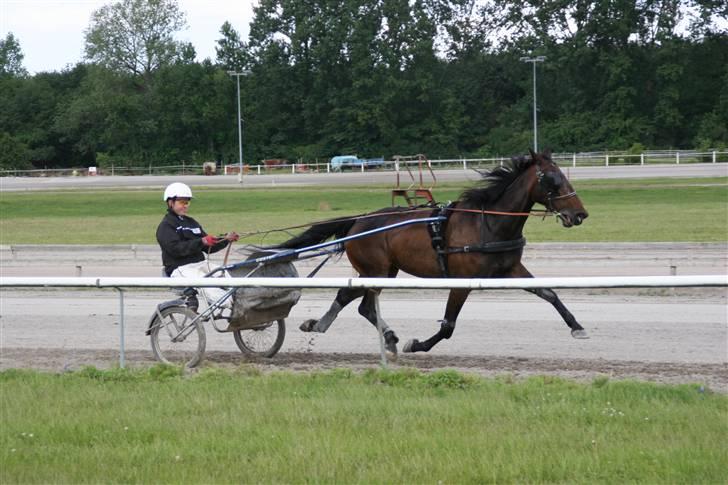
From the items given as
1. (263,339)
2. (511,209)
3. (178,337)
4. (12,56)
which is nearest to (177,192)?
(178,337)

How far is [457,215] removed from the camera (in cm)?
870

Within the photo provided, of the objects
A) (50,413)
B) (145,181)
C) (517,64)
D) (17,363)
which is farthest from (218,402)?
(517,64)

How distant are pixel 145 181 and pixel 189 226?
44.9 m

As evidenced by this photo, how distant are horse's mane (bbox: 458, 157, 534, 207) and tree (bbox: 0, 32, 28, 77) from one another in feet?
276

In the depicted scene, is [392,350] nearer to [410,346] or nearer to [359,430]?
[410,346]

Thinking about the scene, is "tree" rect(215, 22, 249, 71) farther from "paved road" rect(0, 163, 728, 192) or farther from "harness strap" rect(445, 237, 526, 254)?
"harness strap" rect(445, 237, 526, 254)

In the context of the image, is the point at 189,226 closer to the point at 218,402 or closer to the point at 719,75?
the point at 218,402

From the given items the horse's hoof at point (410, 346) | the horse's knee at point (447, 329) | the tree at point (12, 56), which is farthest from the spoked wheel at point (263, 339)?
the tree at point (12, 56)

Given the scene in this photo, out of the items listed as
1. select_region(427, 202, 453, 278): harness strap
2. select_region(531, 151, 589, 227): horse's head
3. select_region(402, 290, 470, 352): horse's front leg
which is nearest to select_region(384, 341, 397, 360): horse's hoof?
select_region(402, 290, 470, 352): horse's front leg

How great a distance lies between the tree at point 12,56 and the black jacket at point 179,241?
3294 inches

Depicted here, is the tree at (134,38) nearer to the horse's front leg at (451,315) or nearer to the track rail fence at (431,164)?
the track rail fence at (431,164)

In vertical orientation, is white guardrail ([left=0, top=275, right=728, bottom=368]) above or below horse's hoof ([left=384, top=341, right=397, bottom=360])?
above

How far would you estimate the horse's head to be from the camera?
27.7 ft

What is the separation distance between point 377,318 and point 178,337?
165cm
